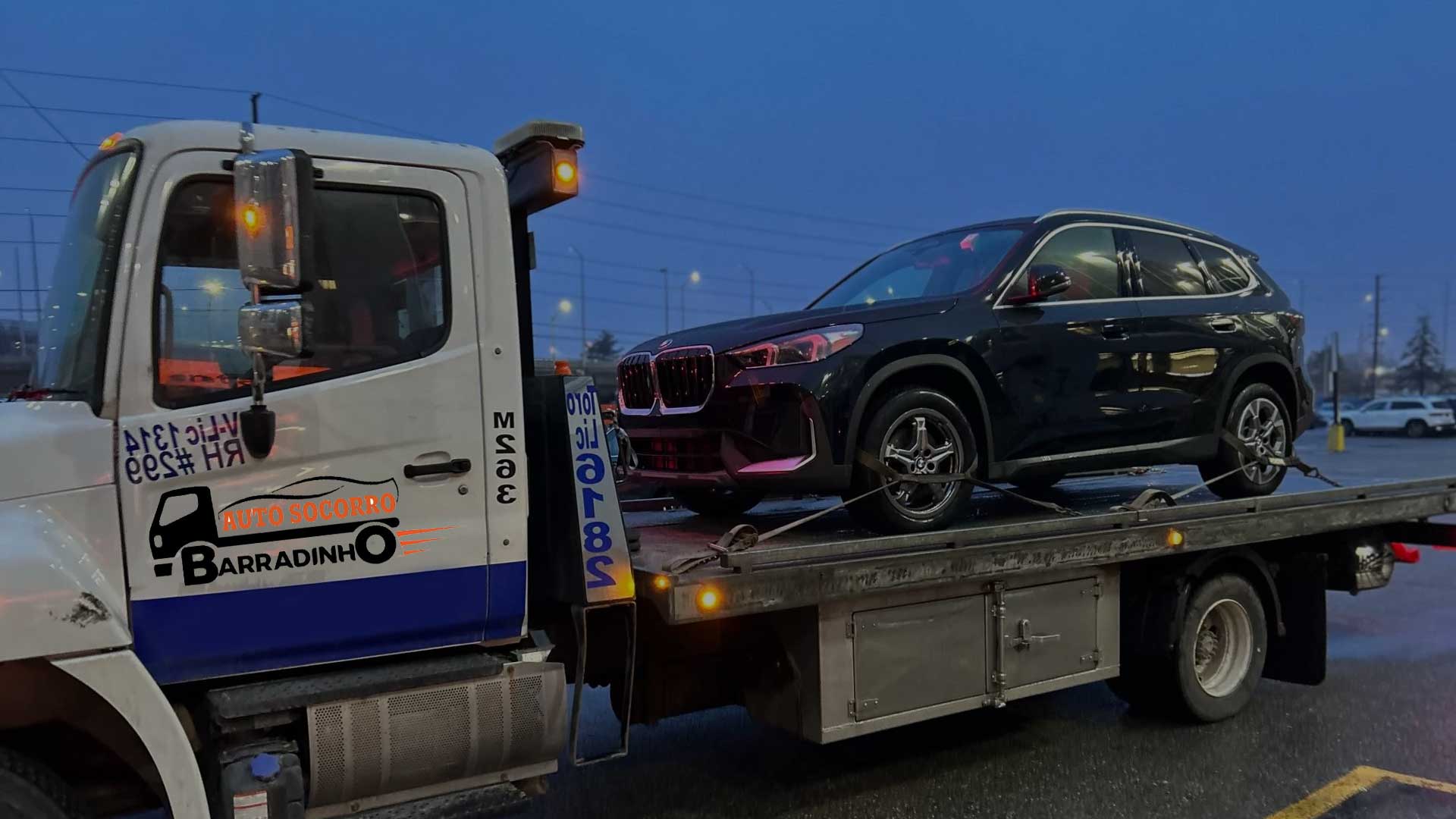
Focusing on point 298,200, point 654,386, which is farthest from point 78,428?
point 654,386

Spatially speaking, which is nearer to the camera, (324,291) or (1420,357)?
(324,291)

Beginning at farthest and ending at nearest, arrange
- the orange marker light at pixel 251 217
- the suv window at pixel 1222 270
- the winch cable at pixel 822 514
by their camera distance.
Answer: the suv window at pixel 1222 270
the winch cable at pixel 822 514
the orange marker light at pixel 251 217

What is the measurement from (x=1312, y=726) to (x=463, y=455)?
15.9ft

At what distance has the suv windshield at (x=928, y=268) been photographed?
5430mm

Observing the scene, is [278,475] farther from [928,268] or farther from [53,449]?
[928,268]

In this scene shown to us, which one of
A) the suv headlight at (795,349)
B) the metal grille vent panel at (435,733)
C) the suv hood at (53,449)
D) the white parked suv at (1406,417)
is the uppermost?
the suv headlight at (795,349)

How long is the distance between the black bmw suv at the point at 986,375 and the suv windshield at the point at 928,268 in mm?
13

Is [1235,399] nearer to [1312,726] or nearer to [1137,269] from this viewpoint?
[1137,269]

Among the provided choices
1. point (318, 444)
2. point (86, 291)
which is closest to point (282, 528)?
point (318, 444)

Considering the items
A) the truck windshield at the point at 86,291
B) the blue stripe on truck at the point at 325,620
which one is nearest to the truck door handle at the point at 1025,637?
the blue stripe on truck at the point at 325,620

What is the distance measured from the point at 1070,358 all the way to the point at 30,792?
455 cm

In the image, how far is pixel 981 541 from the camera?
14.7ft

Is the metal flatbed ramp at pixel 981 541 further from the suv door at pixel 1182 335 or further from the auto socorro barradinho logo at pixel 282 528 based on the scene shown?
the auto socorro barradinho logo at pixel 282 528

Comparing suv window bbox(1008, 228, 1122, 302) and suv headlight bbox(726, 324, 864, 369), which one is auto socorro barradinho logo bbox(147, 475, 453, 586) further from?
suv window bbox(1008, 228, 1122, 302)
